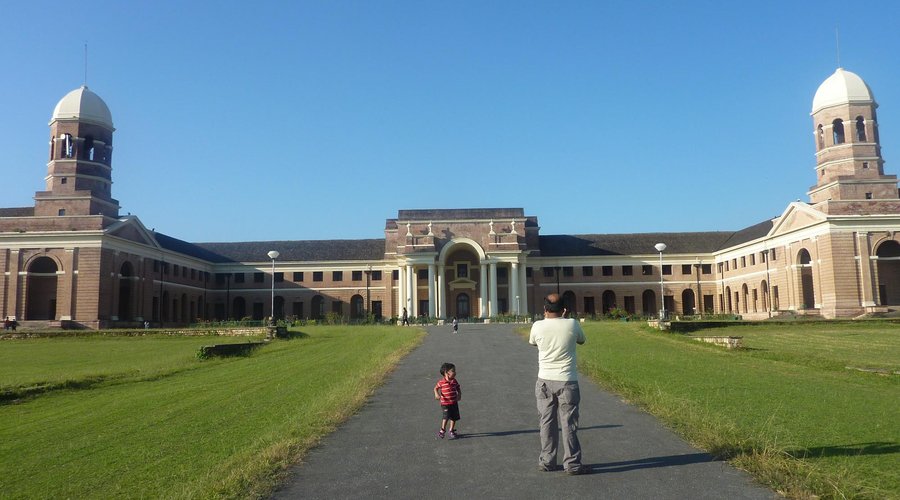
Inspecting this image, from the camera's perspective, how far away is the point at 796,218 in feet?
164

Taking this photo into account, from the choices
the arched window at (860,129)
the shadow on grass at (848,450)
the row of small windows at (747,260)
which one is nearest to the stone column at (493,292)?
the row of small windows at (747,260)

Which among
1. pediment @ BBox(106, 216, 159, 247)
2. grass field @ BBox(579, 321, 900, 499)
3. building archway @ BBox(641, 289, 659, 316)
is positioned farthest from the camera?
building archway @ BBox(641, 289, 659, 316)

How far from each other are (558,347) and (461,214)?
5501 centimetres

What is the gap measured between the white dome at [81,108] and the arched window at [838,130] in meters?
51.9

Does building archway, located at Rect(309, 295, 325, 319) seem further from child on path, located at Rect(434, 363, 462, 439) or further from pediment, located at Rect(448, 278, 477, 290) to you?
child on path, located at Rect(434, 363, 462, 439)

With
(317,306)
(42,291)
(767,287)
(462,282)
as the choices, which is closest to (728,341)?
(767,287)

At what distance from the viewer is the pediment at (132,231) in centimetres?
4965

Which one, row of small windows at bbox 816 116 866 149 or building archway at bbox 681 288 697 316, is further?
building archway at bbox 681 288 697 316

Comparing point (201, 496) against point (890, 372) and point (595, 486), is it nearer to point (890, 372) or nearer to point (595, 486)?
point (595, 486)

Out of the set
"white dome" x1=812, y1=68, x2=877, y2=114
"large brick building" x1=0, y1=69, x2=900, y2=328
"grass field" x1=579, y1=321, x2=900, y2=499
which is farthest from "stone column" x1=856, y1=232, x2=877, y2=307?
"grass field" x1=579, y1=321, x2=900, y2=499

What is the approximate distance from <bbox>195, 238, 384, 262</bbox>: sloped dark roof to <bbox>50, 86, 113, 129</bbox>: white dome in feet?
71.3

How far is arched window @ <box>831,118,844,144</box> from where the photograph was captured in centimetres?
4844

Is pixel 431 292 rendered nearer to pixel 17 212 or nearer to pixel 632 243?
pixel 632 243

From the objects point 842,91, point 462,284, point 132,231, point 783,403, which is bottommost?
point 783,403
